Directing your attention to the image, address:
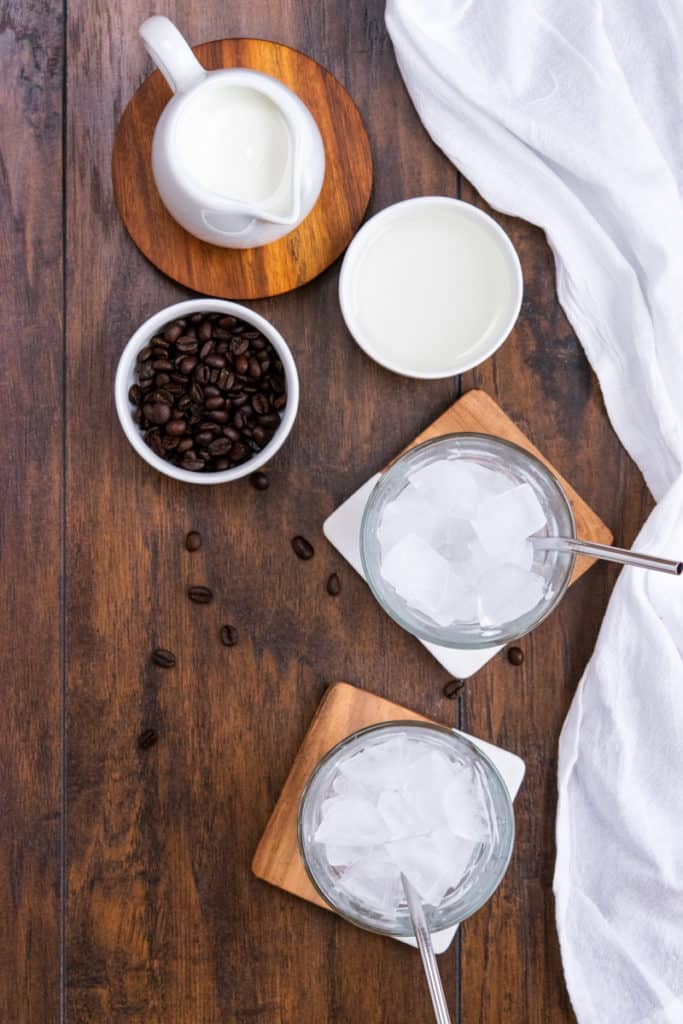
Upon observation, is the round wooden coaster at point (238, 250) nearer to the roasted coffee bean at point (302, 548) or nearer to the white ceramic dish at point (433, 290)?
the white ceramic dish at point (433, 290)

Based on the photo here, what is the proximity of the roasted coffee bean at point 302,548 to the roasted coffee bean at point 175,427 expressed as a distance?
16cm

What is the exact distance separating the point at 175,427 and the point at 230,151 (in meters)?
0.26

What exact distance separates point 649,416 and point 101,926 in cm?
77

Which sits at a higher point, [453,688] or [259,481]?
[259,481]

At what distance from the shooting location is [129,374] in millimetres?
1008

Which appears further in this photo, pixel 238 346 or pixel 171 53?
pixel 238 346

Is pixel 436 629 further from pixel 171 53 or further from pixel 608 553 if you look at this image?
pixel 171 53

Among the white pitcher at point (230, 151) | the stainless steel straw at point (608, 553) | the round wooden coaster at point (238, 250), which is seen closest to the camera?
the stainless steel straw at point (608, 553)

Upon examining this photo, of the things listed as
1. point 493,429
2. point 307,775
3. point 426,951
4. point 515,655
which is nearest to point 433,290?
point 493,429

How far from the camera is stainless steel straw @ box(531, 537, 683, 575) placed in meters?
0.80

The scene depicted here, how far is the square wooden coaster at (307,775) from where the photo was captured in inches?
40.5

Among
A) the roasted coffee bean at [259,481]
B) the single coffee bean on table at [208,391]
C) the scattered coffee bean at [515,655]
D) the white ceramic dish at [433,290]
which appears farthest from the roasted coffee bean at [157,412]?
the scattered coffee bean at [515,655]

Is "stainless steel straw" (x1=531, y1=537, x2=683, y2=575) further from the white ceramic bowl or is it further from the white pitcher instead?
the white pitcher

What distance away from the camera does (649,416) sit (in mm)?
1063
